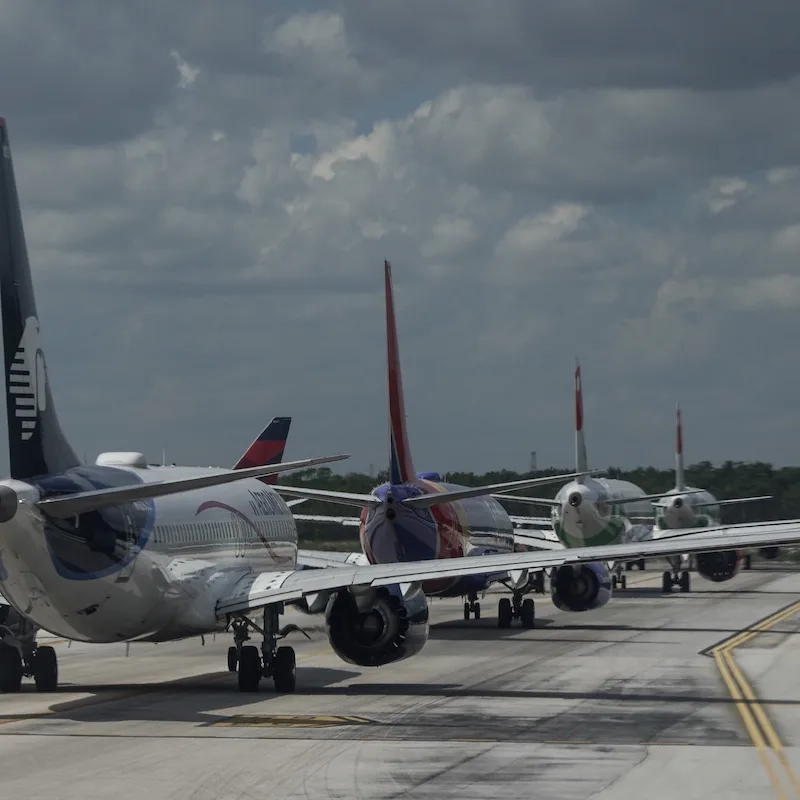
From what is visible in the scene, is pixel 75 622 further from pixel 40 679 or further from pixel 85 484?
pixel 40 679

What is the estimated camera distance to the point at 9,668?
29594mm

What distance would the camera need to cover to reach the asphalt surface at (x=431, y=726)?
61.2 feet

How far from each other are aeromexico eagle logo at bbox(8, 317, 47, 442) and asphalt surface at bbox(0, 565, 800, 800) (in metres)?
4.83

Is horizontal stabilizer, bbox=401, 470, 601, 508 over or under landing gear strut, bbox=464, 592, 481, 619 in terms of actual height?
over

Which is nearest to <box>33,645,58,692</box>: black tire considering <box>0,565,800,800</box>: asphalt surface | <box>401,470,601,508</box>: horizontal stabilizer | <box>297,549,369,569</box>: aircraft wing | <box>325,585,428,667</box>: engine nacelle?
<box>0,565,800,800</box>: asphalt surface

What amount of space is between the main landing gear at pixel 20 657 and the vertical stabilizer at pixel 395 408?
45.4 ft

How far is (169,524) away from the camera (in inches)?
1150

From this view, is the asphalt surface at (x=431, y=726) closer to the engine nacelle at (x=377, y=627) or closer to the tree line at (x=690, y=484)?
the engine nacelle at (x=377, y=627)

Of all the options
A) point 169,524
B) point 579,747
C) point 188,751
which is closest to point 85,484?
point 169,524

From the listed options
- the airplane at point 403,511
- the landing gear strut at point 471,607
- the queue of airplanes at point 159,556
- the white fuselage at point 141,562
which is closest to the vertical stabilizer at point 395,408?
the airplane at point 403,511

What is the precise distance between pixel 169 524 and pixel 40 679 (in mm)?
4124

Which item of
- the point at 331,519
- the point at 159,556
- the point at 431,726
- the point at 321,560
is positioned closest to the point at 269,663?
the point at 159,556

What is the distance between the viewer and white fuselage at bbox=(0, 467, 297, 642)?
82.2 ft

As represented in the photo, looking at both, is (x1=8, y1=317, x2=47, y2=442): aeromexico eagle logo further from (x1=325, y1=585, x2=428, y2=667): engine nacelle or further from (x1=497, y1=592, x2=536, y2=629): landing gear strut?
(x1=497, y1=592, x2=536, y2=629): landing gear strut
